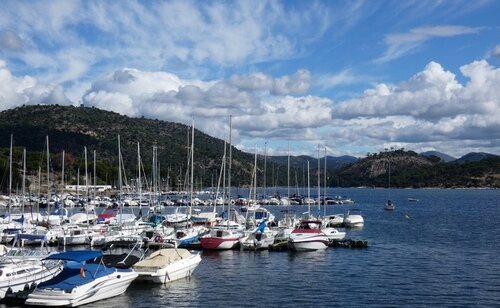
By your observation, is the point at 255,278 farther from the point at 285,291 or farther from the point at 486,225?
the point at 486,225

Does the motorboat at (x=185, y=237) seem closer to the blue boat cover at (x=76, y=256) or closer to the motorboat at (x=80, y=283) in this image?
the motorboat at (x=80, y=283)

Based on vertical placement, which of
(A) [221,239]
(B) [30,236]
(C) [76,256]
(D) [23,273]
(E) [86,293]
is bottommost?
(E) [86,293]

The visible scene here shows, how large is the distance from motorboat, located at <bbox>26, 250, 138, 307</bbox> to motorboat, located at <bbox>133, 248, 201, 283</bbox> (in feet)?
6.66

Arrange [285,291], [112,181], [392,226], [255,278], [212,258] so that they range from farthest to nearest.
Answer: [112,181], [392,226], [212,258], [255,278], [285,291]

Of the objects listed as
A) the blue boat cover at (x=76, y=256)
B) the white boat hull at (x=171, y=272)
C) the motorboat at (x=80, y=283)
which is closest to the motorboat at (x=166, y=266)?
the white boat hull at (x=171, y=272)

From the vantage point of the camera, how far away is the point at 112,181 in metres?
172

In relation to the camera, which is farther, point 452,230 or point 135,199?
point 135,199

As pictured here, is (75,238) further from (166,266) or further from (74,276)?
(74,276)

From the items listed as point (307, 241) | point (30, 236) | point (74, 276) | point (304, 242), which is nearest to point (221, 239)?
point (304, 242)

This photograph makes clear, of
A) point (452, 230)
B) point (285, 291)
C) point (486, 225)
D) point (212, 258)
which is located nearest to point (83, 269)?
point (285, 291)

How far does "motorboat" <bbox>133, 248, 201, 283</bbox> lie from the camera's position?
36094 mm

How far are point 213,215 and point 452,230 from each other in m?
30.2

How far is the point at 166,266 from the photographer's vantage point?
36.9 meters

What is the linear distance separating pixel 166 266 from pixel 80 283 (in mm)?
7478
